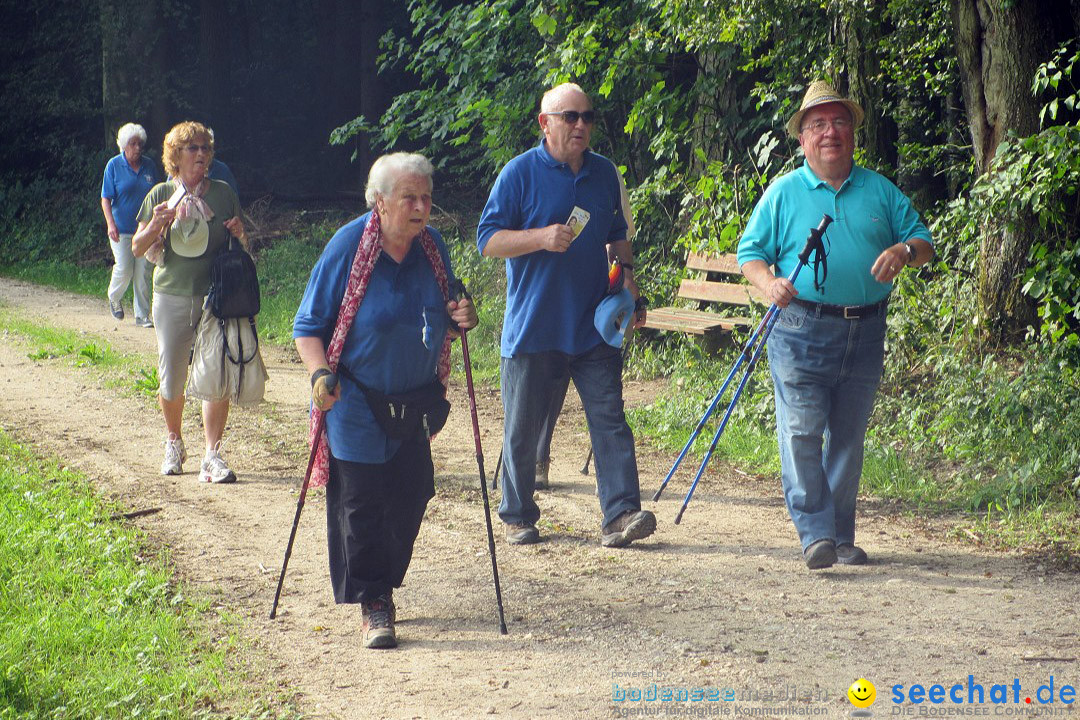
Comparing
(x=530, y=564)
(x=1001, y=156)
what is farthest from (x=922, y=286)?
(x=530, y=564)

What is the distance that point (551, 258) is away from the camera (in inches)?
243

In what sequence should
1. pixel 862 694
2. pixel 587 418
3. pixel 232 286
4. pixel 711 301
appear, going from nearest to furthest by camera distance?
pixel 862 694 < pixel 587 418 < pixel 232 286 < pixel 711 301

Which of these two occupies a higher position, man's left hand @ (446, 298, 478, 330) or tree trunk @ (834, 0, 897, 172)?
tree trunk @ (834, 0, 897, 172)

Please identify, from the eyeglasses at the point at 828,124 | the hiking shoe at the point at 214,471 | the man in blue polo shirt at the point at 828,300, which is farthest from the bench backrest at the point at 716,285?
the hiking shoe at the point at 214,471

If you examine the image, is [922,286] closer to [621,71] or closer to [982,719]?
[621,71]

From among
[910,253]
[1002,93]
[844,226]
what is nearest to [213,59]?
[1002,93]

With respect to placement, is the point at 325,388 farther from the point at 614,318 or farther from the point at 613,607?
the point at 614,318

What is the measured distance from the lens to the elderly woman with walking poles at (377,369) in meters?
4.79

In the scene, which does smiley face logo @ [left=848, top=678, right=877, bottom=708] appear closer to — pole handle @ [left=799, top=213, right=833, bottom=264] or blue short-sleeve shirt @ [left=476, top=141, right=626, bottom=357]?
pole handle @ [left=799, top=213, right=833, bottom=264]

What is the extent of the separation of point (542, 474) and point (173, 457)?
7.51ft

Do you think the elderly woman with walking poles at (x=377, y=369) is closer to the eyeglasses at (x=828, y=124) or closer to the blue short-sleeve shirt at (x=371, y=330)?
the blue short-sleeve shirt at (x=371, y=330)

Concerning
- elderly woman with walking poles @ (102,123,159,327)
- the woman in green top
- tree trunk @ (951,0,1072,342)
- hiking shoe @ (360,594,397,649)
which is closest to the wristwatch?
tree trunk @ (951,0,1072,342)

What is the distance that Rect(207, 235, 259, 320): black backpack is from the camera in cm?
720

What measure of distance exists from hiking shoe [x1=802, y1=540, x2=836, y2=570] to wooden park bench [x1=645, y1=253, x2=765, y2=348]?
13.8 ft
